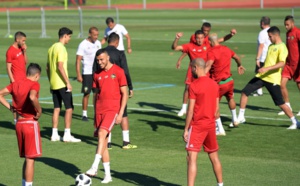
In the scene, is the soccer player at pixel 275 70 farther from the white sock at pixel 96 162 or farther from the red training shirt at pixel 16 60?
the white sock at pixel 96 162

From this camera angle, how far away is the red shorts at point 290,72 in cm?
2023

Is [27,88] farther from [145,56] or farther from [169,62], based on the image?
[145,56]

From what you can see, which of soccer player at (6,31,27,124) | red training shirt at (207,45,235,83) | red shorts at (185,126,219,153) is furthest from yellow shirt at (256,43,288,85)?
red shorts at (185,126,219,153)

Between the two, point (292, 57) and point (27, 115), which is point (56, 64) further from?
point (292, 57)

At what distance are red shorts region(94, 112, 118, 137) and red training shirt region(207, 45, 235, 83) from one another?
14.8 ft

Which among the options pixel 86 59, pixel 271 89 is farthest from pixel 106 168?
pixel 86 59

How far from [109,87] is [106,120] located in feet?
1.89

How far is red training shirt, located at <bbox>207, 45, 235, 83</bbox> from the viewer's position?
1695 centimetres

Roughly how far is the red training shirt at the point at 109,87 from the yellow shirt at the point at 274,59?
567cm

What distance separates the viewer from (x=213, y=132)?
1195cm

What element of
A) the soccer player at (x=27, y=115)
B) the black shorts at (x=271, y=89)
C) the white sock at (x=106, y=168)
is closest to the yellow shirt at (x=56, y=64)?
the white sock at (x=106, y=168)

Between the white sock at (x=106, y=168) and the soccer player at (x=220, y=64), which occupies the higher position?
the soccer player at (x=220, y=64)

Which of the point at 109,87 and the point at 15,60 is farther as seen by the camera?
the point at 15,60

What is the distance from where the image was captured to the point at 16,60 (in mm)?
19000
